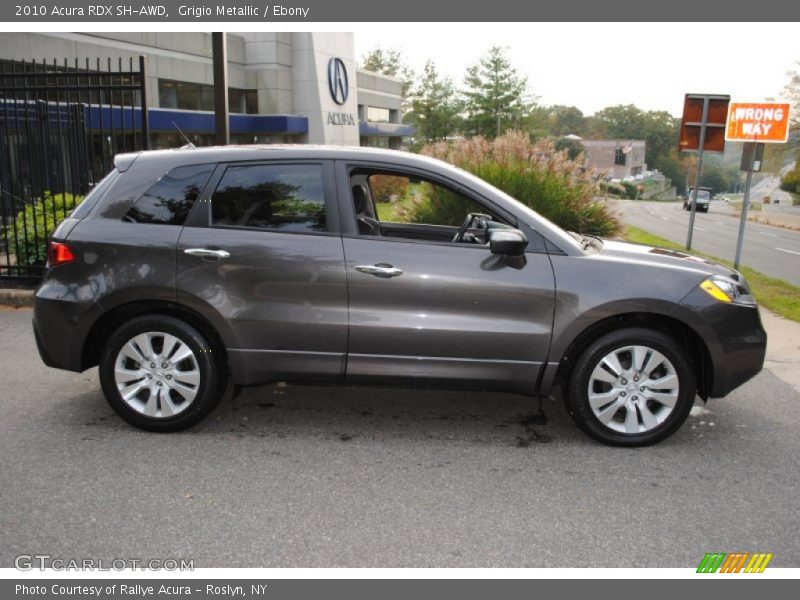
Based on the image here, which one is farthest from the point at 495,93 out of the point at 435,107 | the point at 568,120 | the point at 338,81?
the point at 568,120

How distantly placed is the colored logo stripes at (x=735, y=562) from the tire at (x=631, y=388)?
124 centimetres

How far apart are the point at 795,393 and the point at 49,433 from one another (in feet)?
18.0

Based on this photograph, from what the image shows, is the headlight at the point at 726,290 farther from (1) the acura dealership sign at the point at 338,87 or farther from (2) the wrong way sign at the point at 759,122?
(1) the acura dealership sign at the point at 338,87

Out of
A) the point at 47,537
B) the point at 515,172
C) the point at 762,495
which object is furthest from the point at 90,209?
the point at 515,172

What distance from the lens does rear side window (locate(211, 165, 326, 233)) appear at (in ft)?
15.1

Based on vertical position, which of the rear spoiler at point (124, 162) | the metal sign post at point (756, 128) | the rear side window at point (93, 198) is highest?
the metal sign post at point (756, 128)

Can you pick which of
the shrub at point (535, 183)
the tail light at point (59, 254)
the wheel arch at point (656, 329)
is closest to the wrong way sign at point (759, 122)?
the shrub at point (535, 183)

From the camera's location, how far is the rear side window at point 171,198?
4629 millimetres

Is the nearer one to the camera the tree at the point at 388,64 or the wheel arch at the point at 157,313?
the wheel arch at the point at 157,313

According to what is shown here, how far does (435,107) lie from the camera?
85938 mm

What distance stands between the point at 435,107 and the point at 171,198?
8438 centimetres

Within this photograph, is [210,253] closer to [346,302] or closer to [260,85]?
[346,302]

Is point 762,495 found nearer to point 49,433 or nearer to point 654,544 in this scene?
point 654,544

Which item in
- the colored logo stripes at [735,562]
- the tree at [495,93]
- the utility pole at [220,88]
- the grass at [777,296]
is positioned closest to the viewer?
→ the colored logo stripes at [735,562]
